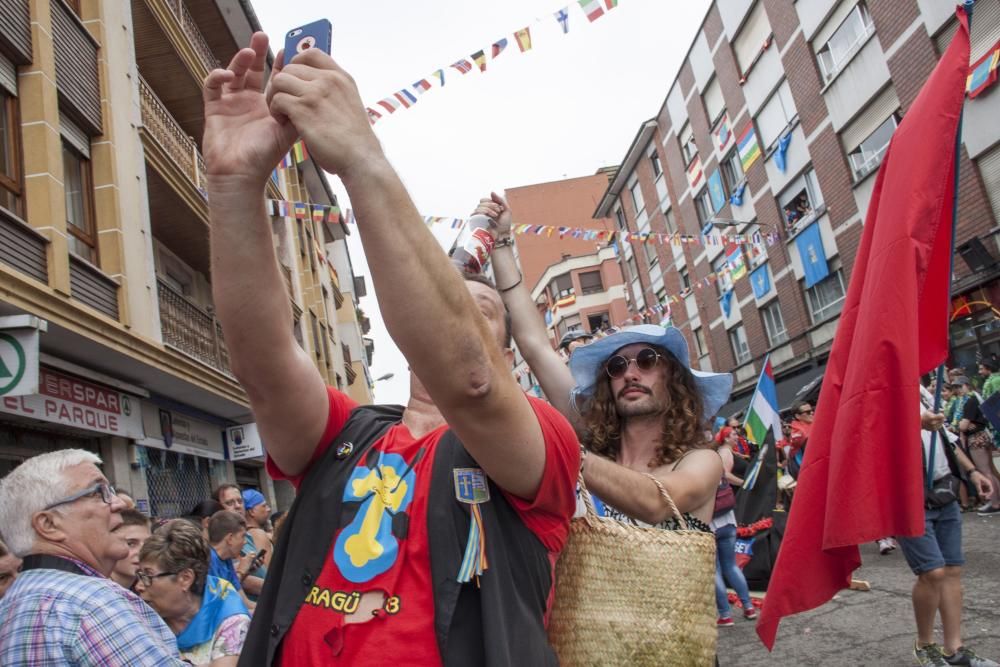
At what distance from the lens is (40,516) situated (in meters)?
2.89

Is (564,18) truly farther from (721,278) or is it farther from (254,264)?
(721,278)

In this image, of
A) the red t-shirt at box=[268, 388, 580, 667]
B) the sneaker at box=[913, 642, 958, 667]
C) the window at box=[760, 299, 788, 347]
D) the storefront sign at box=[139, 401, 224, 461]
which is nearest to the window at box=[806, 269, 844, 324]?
the window at box=[760, 299, 788, 347]

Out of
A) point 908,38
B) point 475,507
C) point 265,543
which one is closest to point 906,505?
point 475,507

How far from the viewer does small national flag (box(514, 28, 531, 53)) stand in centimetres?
554

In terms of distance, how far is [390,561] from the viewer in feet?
4.89

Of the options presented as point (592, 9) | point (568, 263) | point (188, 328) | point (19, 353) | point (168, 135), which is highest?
point (568, 263)

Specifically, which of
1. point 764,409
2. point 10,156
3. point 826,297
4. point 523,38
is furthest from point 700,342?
point 523,38

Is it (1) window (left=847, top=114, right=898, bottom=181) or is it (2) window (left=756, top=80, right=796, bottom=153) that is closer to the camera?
(1) window (left=847, top=114, right=898, bottom=181)

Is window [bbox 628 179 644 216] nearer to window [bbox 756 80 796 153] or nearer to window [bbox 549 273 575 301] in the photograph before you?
window [bbox 549 273 575 301]

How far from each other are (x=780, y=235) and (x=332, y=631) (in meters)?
24.4

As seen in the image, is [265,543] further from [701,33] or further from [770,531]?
[701,33]

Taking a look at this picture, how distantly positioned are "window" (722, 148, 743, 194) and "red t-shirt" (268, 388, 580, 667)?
2592 cm

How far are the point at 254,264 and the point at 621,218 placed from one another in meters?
37.7

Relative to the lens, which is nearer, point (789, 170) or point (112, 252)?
point (112, 252)
